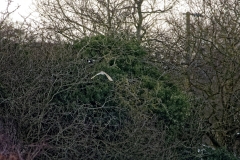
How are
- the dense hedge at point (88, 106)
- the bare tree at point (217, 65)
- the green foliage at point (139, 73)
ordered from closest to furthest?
the dense hedge at point (88, 106), the green foliage at point (139, 73), the bare tree at point (217, 65)

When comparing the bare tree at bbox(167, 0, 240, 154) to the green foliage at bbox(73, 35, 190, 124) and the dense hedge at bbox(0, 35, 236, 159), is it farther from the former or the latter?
the dense hedge at bbox(0, 35, 236, 159)

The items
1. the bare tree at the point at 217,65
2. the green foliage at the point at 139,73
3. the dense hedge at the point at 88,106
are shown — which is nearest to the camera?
the dense hedge at the point at 88,106

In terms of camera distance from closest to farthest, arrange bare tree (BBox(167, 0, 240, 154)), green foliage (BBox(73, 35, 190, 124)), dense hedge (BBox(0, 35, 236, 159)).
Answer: dense hedge (BBox(0, 35, 236, 159))
green foliage (BBox(73, 35, 190, 124))
bare tree (BBox(167, 0, 240, 154))

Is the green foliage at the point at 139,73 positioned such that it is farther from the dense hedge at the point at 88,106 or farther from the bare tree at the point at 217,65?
the bare tree at the point at 217,65

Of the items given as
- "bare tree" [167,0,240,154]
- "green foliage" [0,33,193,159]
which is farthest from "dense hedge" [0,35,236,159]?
"bare tree" [167,0,240,154]

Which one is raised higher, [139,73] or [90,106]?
[139,73]

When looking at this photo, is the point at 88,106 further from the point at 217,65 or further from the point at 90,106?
the point at 217,65

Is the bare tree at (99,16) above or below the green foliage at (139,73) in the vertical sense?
above

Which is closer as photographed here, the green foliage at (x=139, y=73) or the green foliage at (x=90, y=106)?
the green foliage at (x=90, y=106)

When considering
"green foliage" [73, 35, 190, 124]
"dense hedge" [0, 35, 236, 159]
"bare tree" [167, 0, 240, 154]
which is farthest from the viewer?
"bare tree" [167, 0, 240, 154]

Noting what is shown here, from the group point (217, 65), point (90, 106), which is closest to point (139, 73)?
point (90, 106)

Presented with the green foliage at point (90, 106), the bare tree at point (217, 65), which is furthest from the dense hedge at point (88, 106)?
the bare tree at point (217, 65)

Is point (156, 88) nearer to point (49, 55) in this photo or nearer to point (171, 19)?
point (49, 55)

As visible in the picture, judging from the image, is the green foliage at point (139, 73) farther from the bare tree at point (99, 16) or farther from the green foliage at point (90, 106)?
the bare tree at point (99, 16)
